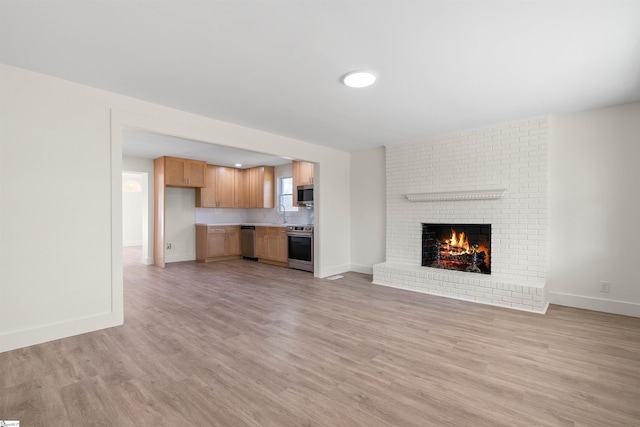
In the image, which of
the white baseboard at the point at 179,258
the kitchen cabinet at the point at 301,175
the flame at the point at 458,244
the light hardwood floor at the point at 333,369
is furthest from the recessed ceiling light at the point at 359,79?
the white baseboard at the point at 179,258

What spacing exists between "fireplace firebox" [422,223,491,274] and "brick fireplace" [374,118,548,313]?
0.50 feet

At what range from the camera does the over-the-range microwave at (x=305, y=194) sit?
6492mm

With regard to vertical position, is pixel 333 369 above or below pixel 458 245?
below

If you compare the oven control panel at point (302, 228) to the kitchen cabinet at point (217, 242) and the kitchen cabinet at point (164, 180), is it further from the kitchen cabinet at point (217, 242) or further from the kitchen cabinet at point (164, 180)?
the kitchen cabinet at point (164, 180)

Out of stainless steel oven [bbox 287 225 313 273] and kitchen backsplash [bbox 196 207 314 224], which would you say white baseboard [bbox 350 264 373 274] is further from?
kitchen backsplash [bbox 196 207 314 224]

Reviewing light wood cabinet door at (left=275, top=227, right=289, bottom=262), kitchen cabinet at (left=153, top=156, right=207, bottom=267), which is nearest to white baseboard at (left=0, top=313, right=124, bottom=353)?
kitchen cabinet at (left=153, top=156, right=207, bottom=267)

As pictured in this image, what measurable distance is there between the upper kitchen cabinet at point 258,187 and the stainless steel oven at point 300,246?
1.69 m

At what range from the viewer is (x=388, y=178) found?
17.8ft

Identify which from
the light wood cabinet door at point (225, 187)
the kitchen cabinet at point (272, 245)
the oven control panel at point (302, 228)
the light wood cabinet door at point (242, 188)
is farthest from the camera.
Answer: the light wood cabinet door at point (242, 188)

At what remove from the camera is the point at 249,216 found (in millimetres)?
8867

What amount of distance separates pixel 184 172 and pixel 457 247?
5.76m

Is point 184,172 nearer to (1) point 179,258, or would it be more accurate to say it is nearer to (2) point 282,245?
→ (1) point 179,258

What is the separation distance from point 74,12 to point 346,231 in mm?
4990

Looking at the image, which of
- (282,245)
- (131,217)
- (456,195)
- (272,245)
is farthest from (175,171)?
(131,217)
